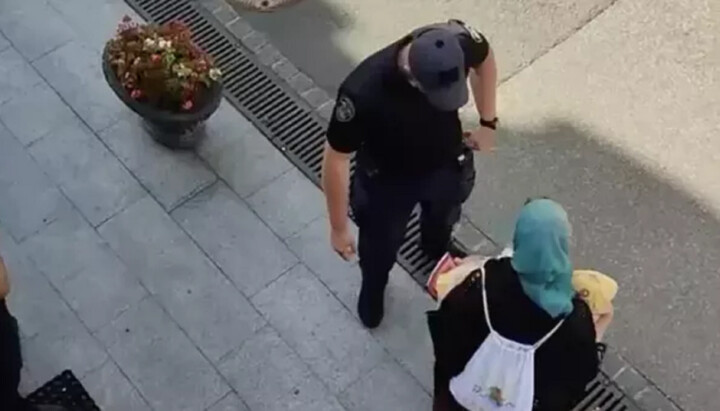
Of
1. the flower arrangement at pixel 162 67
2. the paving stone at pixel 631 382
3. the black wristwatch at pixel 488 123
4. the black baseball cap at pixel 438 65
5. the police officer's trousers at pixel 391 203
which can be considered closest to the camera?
the black baseball cap at pixel 438 65

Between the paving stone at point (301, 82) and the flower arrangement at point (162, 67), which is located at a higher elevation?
the flower arrangement at point (162, 67)

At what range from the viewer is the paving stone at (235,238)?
614cm

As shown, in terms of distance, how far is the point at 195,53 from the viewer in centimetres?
627

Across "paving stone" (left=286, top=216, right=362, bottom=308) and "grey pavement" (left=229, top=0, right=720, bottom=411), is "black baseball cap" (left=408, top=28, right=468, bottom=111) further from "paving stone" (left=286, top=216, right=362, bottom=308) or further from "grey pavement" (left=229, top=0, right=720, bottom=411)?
"grey pavement" (left=229, top=0, right=720, bottom=411)

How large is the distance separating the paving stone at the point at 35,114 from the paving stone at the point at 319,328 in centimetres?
162

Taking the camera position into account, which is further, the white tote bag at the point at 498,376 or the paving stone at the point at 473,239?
the paving stone at the point at 473,239

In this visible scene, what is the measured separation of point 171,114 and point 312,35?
4.17 feet

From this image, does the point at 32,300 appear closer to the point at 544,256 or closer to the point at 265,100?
the point at 265,100

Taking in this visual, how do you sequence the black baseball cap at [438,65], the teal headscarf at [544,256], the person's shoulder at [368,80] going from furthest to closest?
the person's shoulder at [368,80], the black baseball cap at [438,65], the teal headscarf at [544,256]

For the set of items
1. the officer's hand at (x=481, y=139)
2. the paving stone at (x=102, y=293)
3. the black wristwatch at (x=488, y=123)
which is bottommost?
the paving stone at (x=102, y=293)

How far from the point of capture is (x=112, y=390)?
18.9 ft

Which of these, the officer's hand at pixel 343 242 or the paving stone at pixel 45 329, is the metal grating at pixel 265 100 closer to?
the officer's hand at pixel 343 242

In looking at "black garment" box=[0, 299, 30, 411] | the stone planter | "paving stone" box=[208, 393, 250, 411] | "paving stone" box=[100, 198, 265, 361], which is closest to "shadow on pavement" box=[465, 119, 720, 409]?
"paving stone" box=[100, 198, 265, 361]

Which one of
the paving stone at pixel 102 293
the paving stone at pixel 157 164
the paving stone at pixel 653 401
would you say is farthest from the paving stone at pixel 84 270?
the paving stone at pixel 653 401
